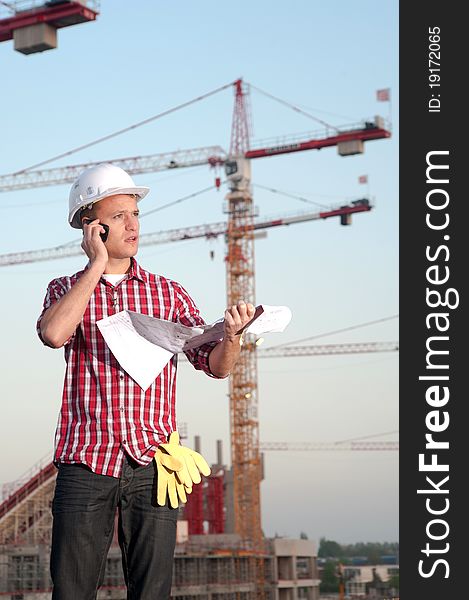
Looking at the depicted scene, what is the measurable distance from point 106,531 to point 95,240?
3.42 feet

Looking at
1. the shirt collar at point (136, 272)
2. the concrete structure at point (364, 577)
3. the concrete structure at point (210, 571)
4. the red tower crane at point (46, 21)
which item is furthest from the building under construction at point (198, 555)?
the concrete structure at point (364, 577)

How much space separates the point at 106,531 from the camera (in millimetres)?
3975

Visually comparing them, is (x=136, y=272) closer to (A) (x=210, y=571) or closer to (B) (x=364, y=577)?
(A) (x=210, y=571)

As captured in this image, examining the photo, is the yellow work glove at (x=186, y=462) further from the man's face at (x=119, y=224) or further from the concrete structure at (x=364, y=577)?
the concrete structure at (x=364, y=577)

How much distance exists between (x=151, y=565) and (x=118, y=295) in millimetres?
997

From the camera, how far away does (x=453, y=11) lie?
21.0 ft

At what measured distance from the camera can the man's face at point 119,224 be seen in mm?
4188

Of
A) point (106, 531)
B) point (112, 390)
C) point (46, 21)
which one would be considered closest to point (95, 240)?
point (112, 390)

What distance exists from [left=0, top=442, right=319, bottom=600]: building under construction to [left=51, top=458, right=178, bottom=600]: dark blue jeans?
44.4m

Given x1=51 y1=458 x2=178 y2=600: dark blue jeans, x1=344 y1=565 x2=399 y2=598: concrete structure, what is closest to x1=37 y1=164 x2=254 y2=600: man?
x1=51 y1=458 x2=178 y2=600: dark blue jeans

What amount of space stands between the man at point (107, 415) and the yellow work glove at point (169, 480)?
0.03 m

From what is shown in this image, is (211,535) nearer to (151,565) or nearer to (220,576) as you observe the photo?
(220,576)

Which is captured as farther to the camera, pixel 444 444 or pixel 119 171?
pixel 444 444

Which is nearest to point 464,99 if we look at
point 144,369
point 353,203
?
point 144,369
